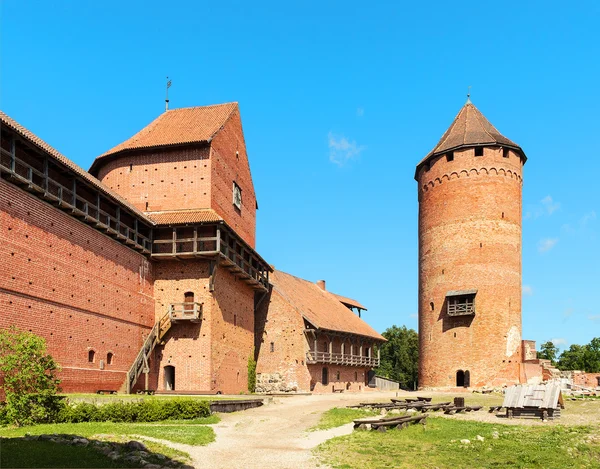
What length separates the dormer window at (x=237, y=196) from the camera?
118 feet

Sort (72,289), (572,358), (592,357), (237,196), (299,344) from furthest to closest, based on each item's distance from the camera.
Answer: (572,358) < (592,357) < (299,344) < (237,196) < (72,289)

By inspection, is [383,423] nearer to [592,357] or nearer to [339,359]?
[339,359]

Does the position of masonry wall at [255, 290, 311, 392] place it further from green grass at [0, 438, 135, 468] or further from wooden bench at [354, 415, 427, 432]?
green grass at [0, 438, 135, 468]

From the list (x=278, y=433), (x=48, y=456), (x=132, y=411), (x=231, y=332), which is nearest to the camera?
(x=48, y=456)

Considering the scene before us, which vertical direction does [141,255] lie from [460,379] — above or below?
above

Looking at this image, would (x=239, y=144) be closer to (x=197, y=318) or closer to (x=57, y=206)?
(x=197, y=318)

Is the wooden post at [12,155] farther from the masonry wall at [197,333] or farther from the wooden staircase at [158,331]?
the masonry wall at [197,333]

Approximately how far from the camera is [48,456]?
1202 cm

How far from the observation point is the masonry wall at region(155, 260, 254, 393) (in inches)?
1150

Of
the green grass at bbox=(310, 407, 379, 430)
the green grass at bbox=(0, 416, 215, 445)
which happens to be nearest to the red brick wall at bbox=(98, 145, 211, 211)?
the green grass at bbox=(310, 407, 379, 430)

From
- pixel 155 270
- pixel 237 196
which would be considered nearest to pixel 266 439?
pixel 155 270

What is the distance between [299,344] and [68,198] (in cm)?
1979

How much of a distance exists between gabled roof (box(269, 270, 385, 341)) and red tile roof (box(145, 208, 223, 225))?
37.7ft

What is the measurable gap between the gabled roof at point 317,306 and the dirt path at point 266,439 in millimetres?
15147
